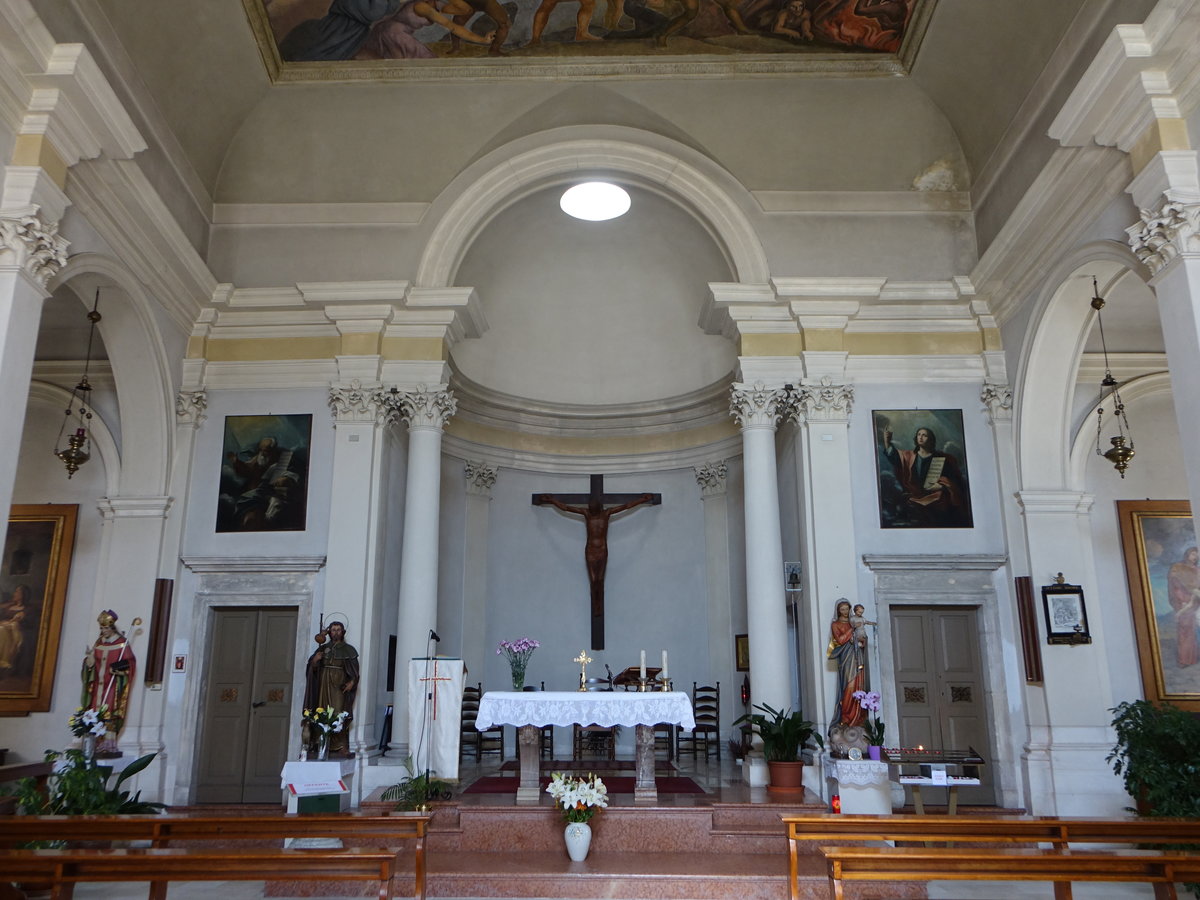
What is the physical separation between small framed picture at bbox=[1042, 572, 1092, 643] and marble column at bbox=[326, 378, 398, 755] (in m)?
7.76

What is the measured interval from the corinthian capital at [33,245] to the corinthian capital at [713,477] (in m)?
9.67

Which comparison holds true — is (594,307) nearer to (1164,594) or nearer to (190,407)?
(190,407)

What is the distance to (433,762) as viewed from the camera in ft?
32.1

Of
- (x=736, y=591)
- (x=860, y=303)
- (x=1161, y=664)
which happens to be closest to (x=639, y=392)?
(x=736, y=591)

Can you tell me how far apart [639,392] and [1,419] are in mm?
10145

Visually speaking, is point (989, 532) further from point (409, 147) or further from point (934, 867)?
point (409, 147)

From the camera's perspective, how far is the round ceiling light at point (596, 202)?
1502cm

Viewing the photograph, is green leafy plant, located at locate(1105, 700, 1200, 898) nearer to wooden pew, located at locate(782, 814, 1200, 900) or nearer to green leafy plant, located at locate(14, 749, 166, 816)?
wooden pew, located at locate(782, 814, 1200, 900)

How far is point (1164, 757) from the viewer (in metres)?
8.30

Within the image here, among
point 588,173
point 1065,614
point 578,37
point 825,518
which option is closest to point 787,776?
point 825,518

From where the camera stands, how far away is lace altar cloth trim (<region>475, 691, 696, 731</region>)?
30.3 ft

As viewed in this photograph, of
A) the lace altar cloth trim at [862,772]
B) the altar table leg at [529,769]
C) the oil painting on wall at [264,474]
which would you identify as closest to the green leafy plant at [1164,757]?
the lace altar cloth trim at [862,772]

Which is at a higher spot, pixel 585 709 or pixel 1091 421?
pixel 1091 421

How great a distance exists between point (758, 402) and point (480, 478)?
5.25 m
